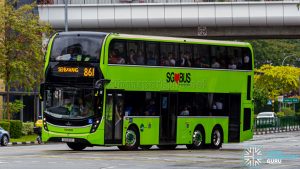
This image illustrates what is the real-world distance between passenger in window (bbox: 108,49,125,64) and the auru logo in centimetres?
261

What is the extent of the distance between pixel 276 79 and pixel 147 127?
62.8 metres

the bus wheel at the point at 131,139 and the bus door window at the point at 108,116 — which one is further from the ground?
the bus door window at the point at 108,116

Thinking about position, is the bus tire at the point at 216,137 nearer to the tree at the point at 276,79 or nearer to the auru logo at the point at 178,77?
the auru logo at the point at 178,77

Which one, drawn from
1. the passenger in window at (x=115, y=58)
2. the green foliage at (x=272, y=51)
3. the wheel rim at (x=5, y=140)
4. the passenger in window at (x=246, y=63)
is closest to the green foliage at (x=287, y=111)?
the green foliage at (x=272, y=51)

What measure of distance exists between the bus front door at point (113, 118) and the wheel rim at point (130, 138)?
1.46 feet

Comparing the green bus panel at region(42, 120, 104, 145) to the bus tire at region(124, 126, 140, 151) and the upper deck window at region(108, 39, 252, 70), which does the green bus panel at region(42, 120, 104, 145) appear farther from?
the upper deck window at region(108, 39, 252, 70)

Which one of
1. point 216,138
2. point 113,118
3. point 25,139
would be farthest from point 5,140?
point 113,118

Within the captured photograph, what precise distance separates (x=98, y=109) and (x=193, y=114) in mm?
5488

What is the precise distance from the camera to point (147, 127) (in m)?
33.4

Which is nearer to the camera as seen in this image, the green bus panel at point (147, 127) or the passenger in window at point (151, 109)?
the green bus panel at point (147, 127)

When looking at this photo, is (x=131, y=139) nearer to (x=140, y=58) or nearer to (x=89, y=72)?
(x=140, y=58)

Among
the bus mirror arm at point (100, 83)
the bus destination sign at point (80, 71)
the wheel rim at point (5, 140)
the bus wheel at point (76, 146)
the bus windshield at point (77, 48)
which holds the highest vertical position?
the bus windshield at point (77, 48)

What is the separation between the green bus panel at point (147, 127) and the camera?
32.9 m

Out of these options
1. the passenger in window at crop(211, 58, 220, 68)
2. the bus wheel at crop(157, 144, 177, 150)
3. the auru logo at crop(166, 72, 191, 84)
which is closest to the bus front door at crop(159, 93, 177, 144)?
the auru logo at crop(166, 72, 191, 84)
